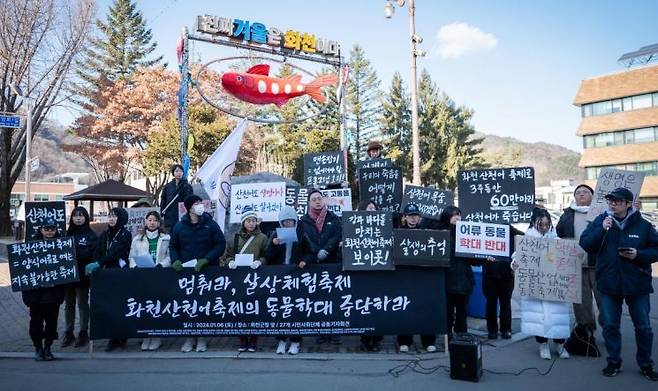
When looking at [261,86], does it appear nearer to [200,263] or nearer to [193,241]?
[193,241]

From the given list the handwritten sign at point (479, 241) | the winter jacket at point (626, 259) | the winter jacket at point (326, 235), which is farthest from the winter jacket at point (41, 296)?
the winter jacket at point (626, 259)

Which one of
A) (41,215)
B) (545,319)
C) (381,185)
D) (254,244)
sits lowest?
(545,319)

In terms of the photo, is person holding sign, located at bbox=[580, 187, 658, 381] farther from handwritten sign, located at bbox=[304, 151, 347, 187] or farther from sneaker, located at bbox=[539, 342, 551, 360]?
handwritten sign, located at bbox=[304, 151, 347, 187]

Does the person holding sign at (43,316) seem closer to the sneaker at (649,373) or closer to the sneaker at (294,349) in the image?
the sneaker at (294,349)

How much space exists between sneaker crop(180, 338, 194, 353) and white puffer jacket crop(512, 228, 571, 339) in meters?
4.15

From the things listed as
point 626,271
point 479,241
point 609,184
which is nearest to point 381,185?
point 479,241

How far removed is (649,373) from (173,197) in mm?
7343

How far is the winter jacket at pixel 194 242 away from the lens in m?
6.25

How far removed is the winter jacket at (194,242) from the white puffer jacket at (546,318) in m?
3.89

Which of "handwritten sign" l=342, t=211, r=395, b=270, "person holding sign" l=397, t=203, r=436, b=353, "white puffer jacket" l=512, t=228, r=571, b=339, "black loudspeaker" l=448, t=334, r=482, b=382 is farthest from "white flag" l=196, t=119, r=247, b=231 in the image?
"white puffer jacket" l=512, t=228, r=571, b=339

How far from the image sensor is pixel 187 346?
623cm

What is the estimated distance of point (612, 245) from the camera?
516 centimetres

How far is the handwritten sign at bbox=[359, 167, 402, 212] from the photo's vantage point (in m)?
8.78

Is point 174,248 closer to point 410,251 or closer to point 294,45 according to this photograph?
point 410,251
